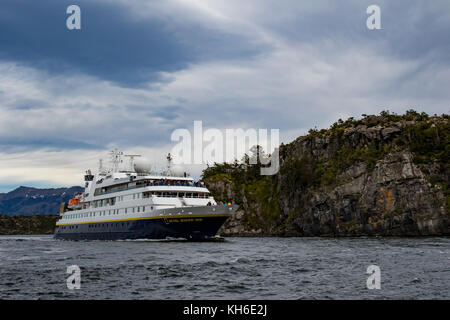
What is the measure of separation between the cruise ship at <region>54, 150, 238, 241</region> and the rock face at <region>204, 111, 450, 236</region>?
147 feet

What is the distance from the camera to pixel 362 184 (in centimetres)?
9975

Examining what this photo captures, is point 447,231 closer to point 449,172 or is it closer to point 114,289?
point 449,172

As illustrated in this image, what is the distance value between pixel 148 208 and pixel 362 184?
55.6 m

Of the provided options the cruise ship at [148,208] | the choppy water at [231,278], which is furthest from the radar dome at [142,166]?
the choppy water at [231,278]

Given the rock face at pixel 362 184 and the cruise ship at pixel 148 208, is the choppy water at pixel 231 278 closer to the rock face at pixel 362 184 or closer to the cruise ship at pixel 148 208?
the cruise ship at pixel 148 208

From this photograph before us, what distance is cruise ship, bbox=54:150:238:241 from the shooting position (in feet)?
195

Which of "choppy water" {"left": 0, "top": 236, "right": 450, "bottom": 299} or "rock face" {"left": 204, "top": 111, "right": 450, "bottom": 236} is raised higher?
"rock face" {"left": 204, "top": 111, "right": 450, "bottom": 236}

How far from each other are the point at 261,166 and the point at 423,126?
64.7 metres

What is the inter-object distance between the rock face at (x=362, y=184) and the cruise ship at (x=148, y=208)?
4495 cm

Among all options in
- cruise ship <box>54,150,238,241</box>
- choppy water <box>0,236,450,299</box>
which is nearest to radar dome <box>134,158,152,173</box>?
cruise ship <box>54,150,238,241</box>

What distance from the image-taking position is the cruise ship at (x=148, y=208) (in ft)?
195

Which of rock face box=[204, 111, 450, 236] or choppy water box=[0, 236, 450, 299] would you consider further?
rock face box=[204, 111, 450, 236]

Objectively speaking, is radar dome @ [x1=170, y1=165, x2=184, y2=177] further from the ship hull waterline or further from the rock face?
the rock face
